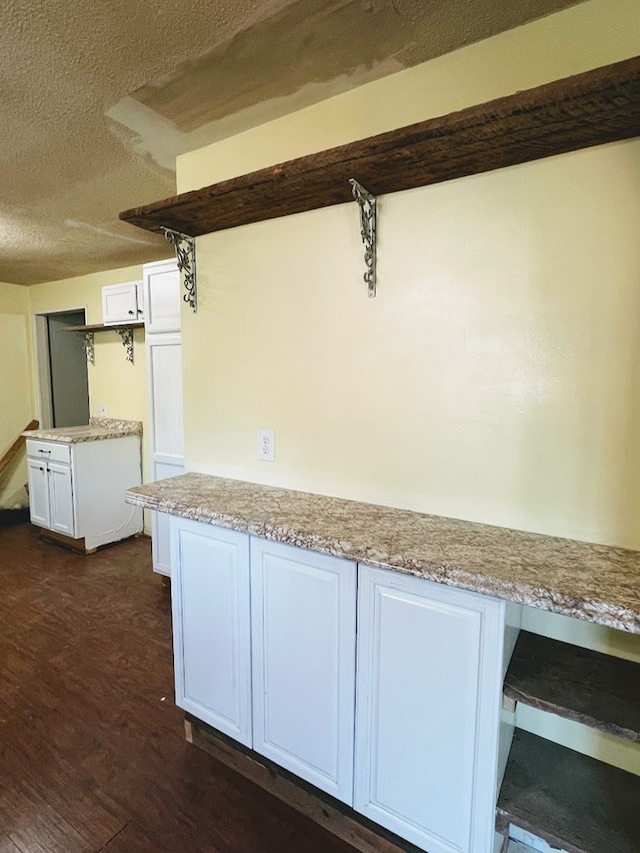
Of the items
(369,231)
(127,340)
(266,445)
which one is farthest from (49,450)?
(369,231)

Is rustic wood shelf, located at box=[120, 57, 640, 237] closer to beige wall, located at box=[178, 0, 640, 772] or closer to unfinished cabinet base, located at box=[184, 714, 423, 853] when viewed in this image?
beige wall, located at box=[178, 0, 640, 772]

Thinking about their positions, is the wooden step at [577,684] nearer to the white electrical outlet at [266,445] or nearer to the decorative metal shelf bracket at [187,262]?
the white electrical outlet at [266,445]

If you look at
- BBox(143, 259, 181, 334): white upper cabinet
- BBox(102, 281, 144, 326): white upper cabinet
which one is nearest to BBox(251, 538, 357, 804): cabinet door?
BBox(143, 259, 181, 334): white upper cabinet

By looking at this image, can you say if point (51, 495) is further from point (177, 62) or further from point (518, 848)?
point (518, 848)

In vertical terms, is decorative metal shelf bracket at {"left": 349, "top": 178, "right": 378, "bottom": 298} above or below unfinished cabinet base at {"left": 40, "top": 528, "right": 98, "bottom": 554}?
above

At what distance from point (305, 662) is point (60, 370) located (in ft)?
14.9

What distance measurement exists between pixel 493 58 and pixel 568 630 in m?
1.60

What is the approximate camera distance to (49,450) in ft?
11.5

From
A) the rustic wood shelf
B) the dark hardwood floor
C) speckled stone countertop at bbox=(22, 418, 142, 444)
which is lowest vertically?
the dark hardwood floor

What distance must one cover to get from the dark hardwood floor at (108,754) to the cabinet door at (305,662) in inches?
9.3

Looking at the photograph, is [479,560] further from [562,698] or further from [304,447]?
[304,447]

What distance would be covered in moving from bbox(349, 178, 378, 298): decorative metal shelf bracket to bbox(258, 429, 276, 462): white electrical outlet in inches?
25.8

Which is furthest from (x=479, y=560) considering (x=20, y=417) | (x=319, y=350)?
(x=20, y=417)

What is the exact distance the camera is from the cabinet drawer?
3365 mm
